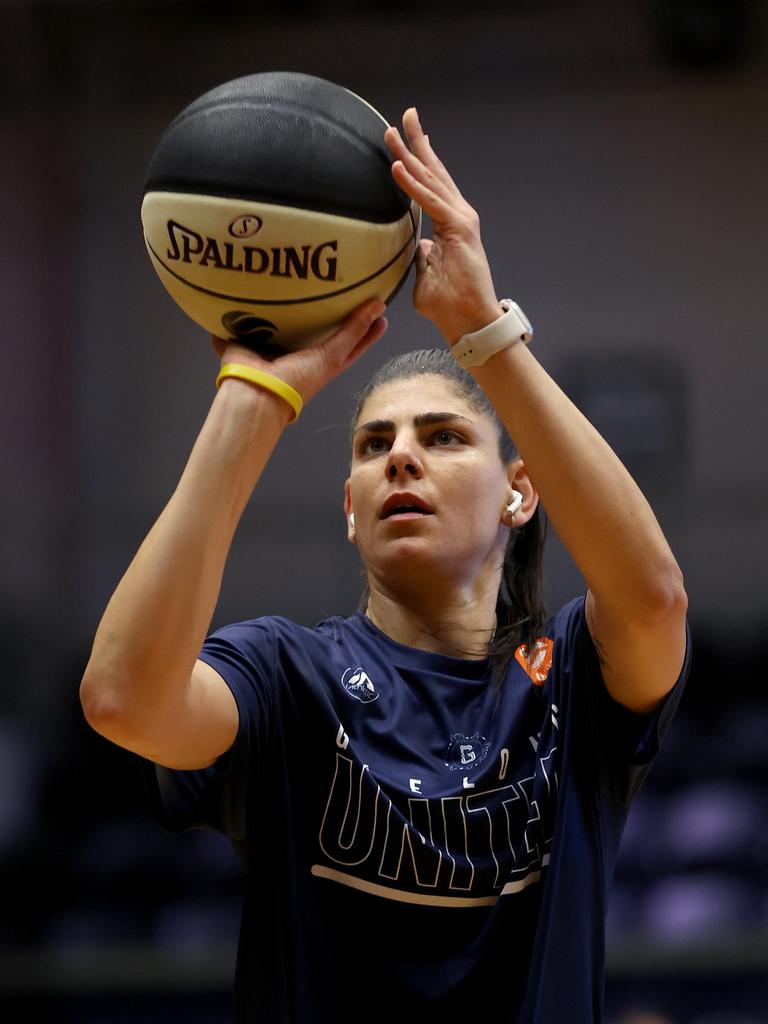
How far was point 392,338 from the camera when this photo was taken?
419 centimetres

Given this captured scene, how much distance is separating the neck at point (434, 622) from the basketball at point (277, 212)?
46cm

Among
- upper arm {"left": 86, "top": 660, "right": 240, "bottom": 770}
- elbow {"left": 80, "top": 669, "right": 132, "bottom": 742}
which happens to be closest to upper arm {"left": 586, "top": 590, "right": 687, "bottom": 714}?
upper arm {"left": 86, "top": 660, "right": 240, "bottom": 770}

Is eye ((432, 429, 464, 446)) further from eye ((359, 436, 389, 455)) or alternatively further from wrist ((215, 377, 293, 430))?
wrist ((215, 377, 293, 430))

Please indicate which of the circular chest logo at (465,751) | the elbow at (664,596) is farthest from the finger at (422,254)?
the circular chest logo at (465,751)

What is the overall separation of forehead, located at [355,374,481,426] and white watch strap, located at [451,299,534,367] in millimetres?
352

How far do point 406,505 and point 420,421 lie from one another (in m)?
0.14

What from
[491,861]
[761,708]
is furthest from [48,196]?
[491,861]

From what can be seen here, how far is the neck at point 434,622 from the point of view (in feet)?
5.92

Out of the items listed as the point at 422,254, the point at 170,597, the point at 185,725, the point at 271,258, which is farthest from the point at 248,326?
the point at 185,725

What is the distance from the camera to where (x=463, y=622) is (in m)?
1.83

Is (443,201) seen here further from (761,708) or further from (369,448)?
(761,708)

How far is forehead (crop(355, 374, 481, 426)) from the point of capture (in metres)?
1.83

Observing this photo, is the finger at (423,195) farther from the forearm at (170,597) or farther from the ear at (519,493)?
the ear at (519,493)

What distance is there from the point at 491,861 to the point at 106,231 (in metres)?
3.57
